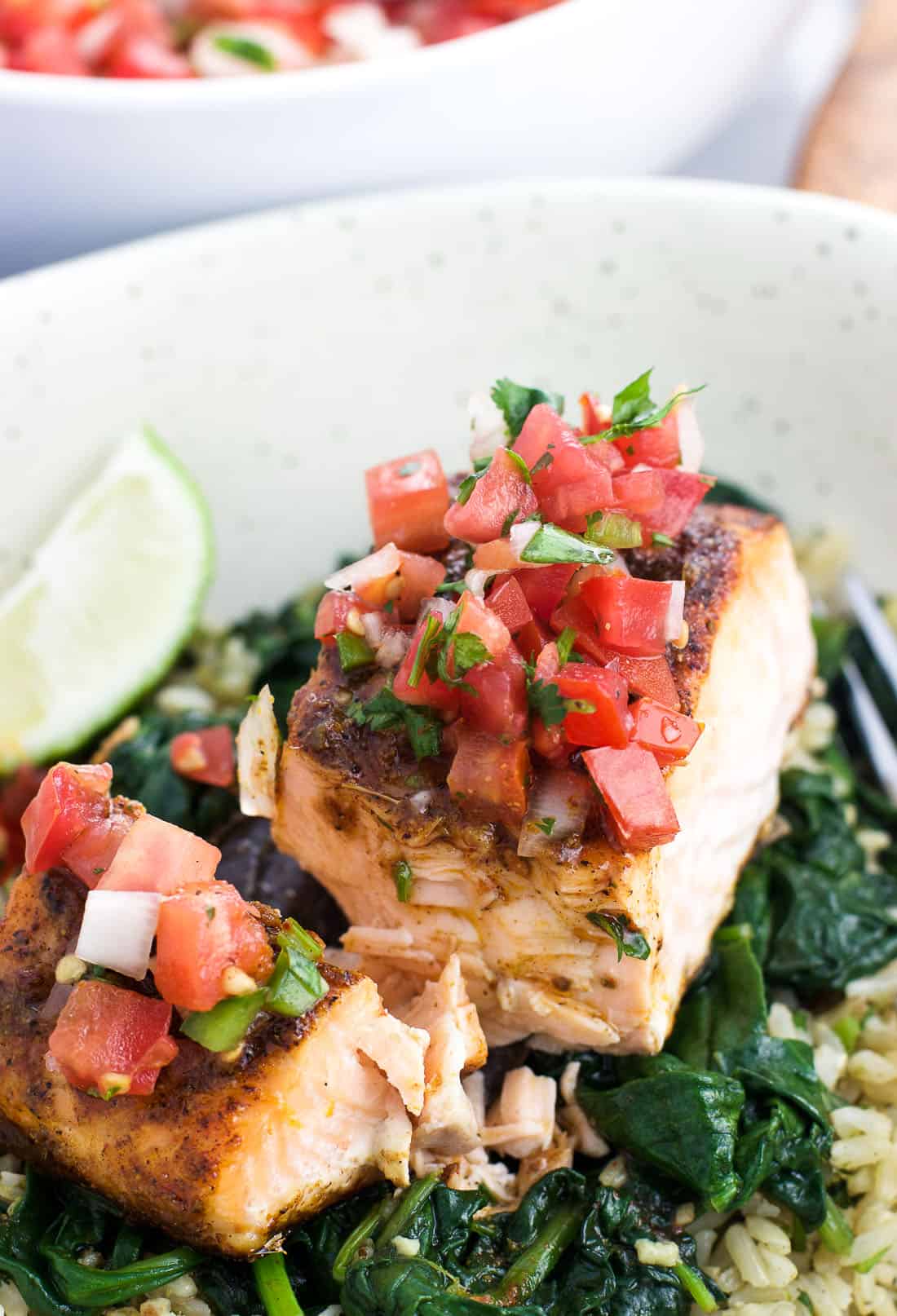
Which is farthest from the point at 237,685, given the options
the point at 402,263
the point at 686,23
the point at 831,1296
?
the point at 686,23

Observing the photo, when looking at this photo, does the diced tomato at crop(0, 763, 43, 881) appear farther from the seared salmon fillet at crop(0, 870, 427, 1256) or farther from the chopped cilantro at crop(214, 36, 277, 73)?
the chopped cilantro at crop(214, 36, 277, 73)

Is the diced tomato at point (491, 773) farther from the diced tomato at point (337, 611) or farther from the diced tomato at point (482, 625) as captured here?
the diced tomato at point (337, 611)

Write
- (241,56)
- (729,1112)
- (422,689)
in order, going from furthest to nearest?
(241,56) → (729,1112) → (422,689)

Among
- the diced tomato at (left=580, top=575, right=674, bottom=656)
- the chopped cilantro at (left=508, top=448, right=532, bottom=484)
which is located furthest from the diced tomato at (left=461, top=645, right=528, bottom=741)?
the chopped cilantro at (left=508, top=448, right=532, bottom=484)

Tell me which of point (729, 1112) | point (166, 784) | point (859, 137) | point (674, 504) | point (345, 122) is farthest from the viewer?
point (859, 137)

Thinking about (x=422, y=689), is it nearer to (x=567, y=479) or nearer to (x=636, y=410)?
(x=567, y=479)

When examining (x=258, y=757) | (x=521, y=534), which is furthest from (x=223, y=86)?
(x=258, y=757)
